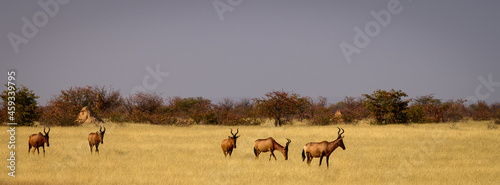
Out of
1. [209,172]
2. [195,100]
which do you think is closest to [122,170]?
[209,172]

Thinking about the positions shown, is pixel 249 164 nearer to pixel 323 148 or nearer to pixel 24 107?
pixel 323 148

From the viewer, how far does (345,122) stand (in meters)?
46.3

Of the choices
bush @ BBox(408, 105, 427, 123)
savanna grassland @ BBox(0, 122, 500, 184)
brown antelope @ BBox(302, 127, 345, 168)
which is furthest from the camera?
bush @ BBox(408, 105, 427, 123)

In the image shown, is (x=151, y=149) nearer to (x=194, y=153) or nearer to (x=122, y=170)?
(x=194, y=153)

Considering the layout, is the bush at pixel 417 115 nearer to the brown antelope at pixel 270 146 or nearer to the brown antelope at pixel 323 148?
the brown antelope at pixel 270 146

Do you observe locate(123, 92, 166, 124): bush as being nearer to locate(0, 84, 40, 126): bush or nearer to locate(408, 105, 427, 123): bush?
locate(0, 84, 40, 126): bush

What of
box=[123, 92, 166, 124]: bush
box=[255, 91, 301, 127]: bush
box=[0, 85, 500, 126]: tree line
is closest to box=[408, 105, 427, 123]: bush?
box=[0, 85, 500, 126]: tree line

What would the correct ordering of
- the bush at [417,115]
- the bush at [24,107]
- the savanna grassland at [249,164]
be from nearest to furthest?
the savanna grassland at [249,164], the bush at [24,107], the bush at [417,115]

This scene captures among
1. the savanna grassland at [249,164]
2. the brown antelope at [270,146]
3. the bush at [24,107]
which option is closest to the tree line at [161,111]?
the bush at [24,107]

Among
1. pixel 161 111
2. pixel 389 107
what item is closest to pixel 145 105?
pixel 161 111

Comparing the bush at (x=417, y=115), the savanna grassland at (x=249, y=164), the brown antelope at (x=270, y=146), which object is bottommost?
the savanna grassland at (x=249, y=164)

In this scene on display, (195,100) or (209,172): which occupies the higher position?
(195,100)

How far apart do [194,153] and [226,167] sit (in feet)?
13.3

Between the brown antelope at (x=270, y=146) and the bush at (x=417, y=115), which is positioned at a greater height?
the bush at (x=417, y=115)
